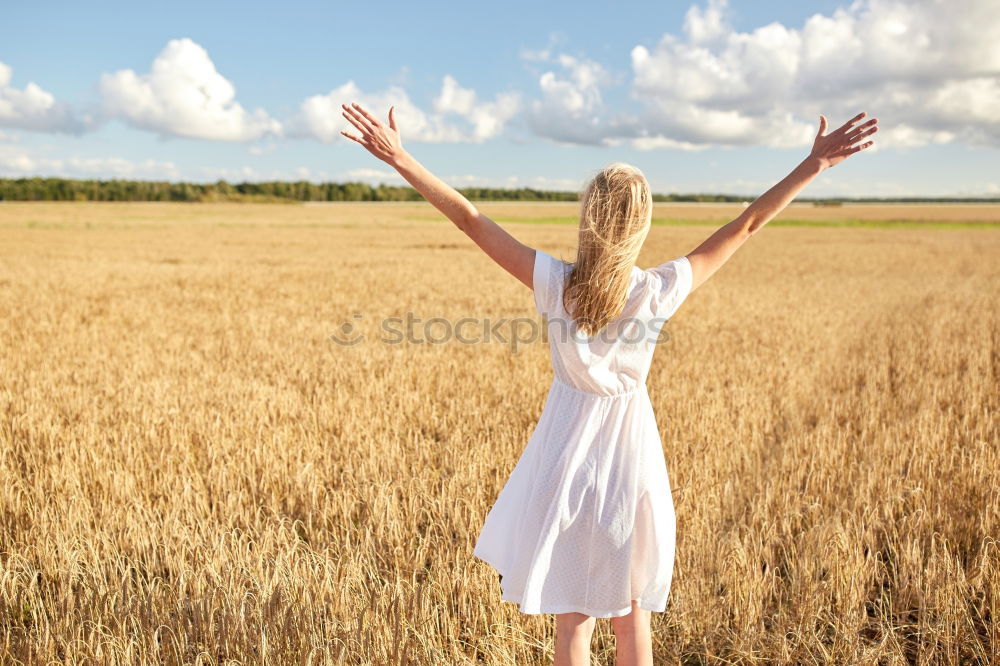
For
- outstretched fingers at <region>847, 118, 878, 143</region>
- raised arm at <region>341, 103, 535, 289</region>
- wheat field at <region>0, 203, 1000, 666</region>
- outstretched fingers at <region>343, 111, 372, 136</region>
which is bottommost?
wheat field at <region>0, 203, 1000, 666</region>

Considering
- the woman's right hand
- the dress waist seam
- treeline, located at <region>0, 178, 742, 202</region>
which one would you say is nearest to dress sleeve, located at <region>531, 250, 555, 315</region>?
the dress waist seam

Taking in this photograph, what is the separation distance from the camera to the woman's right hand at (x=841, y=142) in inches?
90.4

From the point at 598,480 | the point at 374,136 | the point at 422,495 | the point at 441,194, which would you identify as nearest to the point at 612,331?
the point at 598,480

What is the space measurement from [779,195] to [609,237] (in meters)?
0.69

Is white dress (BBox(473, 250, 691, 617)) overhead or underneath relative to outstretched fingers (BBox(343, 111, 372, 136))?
underneath

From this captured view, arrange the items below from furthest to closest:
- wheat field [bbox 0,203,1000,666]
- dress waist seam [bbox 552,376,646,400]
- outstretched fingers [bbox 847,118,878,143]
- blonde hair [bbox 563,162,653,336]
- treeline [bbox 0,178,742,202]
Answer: treeline [bbox 0,178,742,202]
wheat field [bbox 0,203,1000,666]
outstretched fingers [bbox 847,118,878,143]
dress waist seam [bbox 552,376,646,400]
blonde hair [bbox 563,162,653,336]

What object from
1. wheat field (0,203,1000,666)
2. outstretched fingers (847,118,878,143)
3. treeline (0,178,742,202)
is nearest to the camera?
outstretched fingers (847,118,878,143)

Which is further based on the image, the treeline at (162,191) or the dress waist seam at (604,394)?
the treeline at (162,191)

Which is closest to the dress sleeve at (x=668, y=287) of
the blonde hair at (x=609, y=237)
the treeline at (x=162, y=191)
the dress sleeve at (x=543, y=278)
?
the blonde hair at (x=609, y=237)

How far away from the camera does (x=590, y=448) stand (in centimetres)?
212

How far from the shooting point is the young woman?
205cm

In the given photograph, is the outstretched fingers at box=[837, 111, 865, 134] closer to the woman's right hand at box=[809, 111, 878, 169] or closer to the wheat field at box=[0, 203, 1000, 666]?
the woman's right hand at box=[809, 111, 878, 169]

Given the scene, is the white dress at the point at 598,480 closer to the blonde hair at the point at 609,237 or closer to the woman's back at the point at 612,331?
the woman's back at the point at 612,331

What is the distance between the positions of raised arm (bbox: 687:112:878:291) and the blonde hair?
31 centimetres
